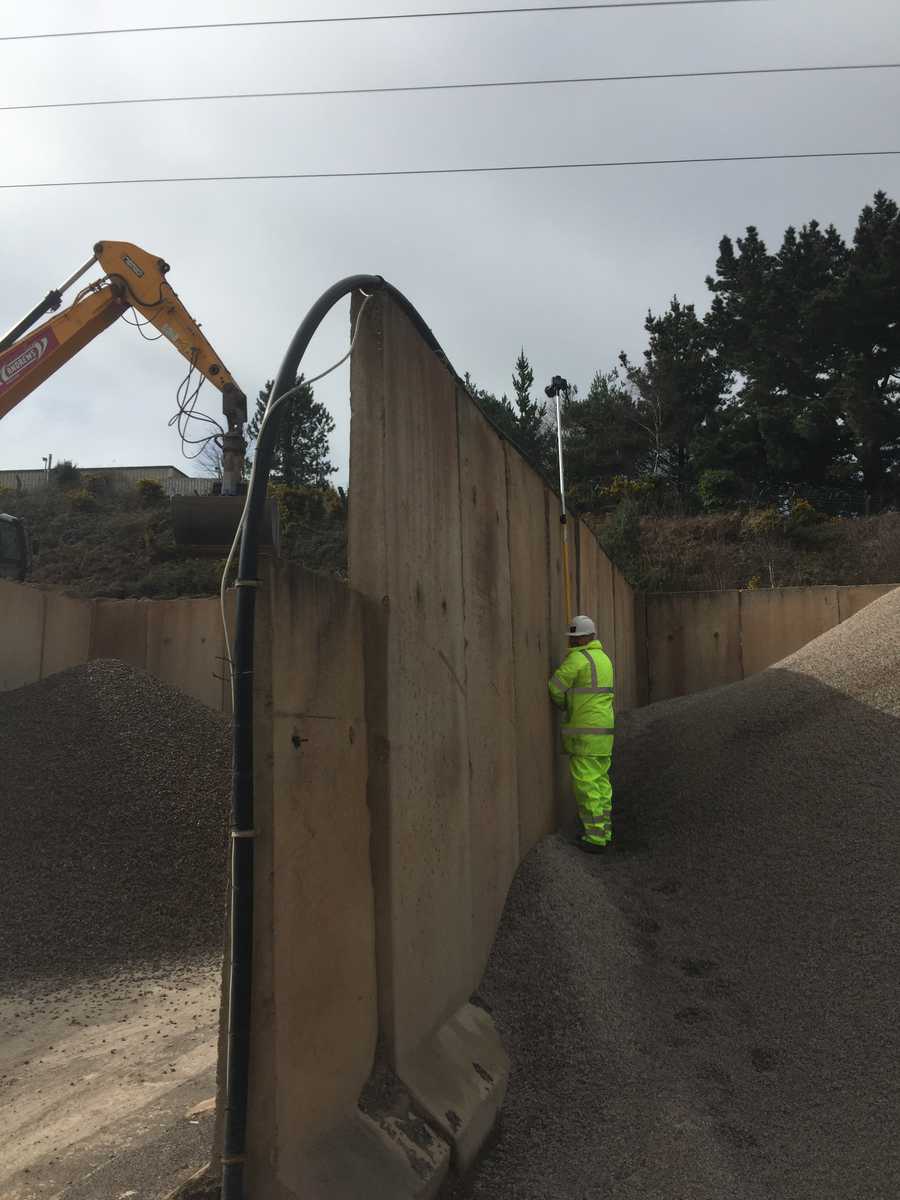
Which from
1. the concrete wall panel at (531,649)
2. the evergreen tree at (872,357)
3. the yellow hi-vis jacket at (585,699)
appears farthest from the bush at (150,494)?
Answer: the yellow hi-vis jacket at (585,699)

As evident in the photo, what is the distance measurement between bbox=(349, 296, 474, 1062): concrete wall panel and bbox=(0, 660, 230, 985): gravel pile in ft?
10.1

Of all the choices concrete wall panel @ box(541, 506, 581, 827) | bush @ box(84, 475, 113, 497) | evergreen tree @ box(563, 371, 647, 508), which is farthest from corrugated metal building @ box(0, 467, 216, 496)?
concrete wall panel @ box(541, 506, 581, 827)

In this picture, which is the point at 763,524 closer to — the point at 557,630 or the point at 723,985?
the point at 557,630

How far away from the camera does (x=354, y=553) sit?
2.96 meters

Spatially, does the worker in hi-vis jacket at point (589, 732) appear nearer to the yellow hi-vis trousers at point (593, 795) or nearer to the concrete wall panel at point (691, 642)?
the yellow hi-vis trousers at point (593, 795)

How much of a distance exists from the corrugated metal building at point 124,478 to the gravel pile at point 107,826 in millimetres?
32296

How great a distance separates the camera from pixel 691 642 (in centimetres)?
1327

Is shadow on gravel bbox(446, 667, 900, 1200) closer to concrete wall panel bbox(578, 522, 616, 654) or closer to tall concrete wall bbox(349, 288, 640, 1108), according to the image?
tall concrete wall bbox(349, 288, 640, 1108)

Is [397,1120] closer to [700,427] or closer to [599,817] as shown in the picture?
[599,817]

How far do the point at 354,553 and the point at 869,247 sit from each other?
28339 mm

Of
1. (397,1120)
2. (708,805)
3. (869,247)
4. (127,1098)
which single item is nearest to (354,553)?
(397,1120)

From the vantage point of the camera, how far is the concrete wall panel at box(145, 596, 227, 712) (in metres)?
11.6

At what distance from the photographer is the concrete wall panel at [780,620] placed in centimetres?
1263

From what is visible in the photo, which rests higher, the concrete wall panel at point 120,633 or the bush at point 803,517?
the bush at point 803,517
